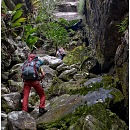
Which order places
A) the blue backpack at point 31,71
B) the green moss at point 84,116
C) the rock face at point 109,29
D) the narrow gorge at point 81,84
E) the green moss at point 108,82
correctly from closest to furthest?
the green moss at point 84,116
the narrow gorge at point 81,84
the blue backpack at point 31,71
the green moss at point 108,82
the rock face at point 109,29

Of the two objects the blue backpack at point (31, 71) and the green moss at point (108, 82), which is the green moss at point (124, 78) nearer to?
the green moss at point (108, 82)

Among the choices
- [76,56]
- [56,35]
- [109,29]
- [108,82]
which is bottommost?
[76,56]

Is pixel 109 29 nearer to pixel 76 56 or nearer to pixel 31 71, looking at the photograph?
pixel 31 71

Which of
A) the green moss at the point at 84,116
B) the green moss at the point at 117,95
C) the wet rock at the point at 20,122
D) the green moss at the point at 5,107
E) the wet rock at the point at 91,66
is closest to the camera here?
the green moss at the point at 84,116

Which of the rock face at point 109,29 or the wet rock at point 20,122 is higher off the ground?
the rock face at point 109,29

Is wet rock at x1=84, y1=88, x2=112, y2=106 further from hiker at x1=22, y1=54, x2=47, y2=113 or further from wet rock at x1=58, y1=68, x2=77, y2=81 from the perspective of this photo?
wet rock at x1=58, y1=68, x2=77, y2=81

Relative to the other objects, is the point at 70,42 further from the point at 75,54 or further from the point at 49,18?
the point at 75,54

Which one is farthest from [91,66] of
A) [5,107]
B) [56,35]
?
[56,35]

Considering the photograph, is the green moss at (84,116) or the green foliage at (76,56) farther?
the green foliage at (76,56)

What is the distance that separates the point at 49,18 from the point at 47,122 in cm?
1542

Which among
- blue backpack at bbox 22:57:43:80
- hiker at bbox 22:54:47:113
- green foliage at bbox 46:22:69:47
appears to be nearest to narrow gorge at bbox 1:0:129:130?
hiker at bbox 22:54:47:113

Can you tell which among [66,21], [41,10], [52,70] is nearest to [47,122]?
[52,70]

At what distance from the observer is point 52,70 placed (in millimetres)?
10391

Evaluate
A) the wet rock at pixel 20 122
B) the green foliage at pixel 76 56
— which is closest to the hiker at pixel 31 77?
the wet rock at pixel 20 122
